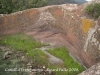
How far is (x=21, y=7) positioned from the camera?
2391cm

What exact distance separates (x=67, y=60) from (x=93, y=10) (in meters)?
3.33

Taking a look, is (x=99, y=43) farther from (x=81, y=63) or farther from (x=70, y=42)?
(x=70, y=42)

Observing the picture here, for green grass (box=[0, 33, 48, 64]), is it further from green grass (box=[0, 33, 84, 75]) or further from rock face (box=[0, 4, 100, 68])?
rock face (box=[0, 4, 100, 68])

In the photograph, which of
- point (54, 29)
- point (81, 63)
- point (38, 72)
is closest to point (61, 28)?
point (54, 29)

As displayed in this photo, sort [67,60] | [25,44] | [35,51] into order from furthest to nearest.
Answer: [25,44], [35,51], [67,60]

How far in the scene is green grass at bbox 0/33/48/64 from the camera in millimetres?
11365

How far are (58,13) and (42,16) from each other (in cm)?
140

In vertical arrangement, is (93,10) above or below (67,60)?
above

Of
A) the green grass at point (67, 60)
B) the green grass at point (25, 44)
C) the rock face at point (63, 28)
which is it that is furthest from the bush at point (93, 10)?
the green grass at point (25, 44)

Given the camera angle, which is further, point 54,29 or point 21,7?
point 21,7

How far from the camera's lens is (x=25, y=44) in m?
13.3

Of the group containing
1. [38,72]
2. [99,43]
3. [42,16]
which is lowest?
[38,72]

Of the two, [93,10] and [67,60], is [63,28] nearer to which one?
[93,10]

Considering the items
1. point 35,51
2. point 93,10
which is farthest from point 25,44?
point 93,10
